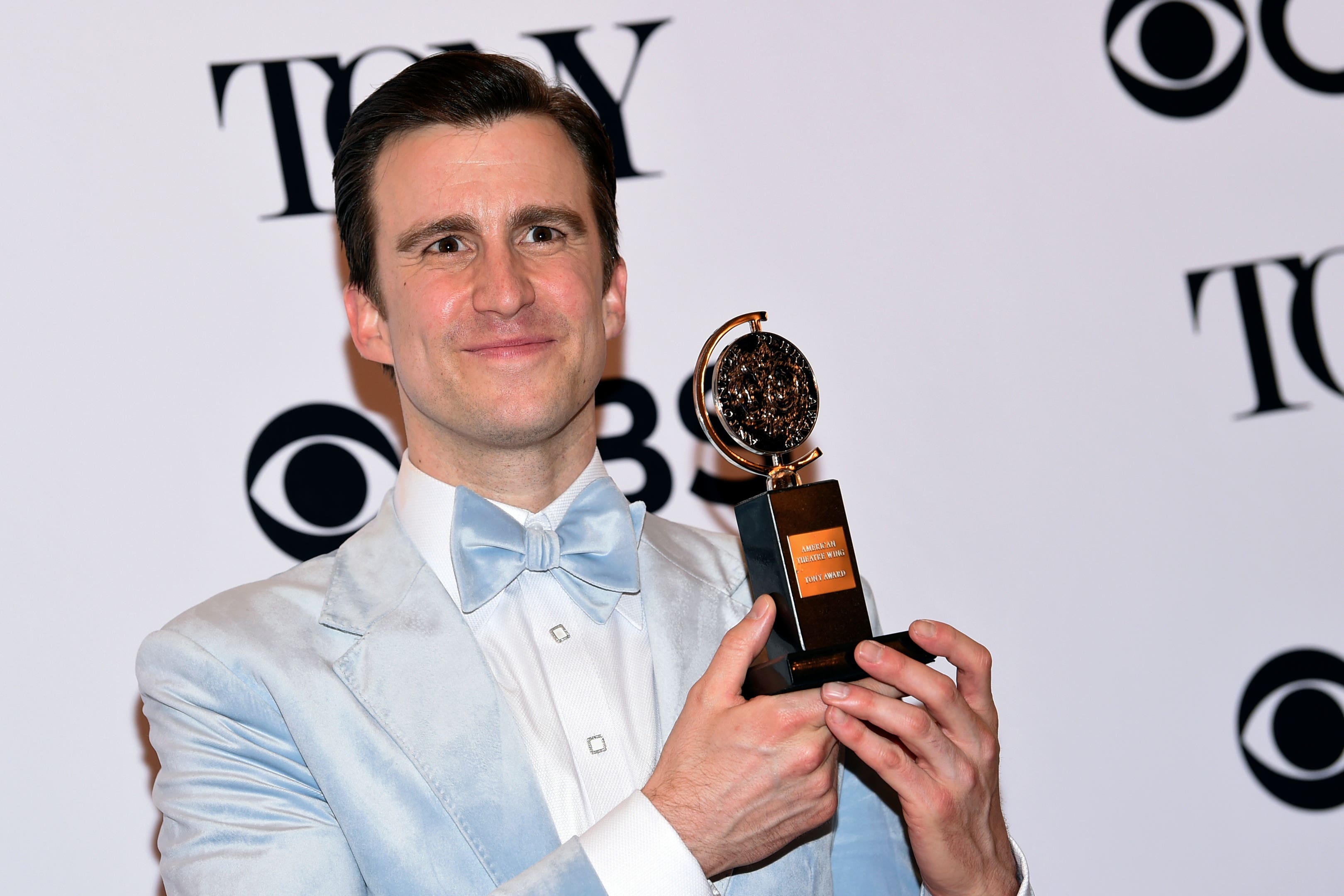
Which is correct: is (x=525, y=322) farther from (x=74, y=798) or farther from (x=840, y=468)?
(x=74, y=798)

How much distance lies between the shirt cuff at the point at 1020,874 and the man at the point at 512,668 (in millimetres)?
10

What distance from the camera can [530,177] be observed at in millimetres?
2217

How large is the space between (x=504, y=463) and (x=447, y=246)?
0.39 meters

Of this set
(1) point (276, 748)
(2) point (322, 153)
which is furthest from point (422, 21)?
(1) point (276, 748)

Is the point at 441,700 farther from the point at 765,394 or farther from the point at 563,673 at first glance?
the point at 765,394

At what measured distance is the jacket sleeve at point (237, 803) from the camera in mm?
1792

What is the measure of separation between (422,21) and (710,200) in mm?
778

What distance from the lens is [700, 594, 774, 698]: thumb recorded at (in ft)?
5.82

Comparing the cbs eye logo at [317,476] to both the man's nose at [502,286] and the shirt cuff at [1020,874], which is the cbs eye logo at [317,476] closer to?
the man's nose at [502,286]

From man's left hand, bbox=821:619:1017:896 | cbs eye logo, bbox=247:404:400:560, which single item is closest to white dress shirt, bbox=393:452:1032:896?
man's left hand, bbox=821:619:1017:896

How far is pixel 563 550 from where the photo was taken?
7.20 ft

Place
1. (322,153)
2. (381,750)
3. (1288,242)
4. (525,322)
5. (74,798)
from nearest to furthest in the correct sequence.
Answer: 1. (381,750)
2. (525,322)
3. (74,798)
4. (322,153)
5. (1288,242)

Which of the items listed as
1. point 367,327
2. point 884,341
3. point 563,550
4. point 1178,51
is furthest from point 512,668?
point 1178,51

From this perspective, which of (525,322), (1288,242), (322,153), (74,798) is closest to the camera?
(525,322)
